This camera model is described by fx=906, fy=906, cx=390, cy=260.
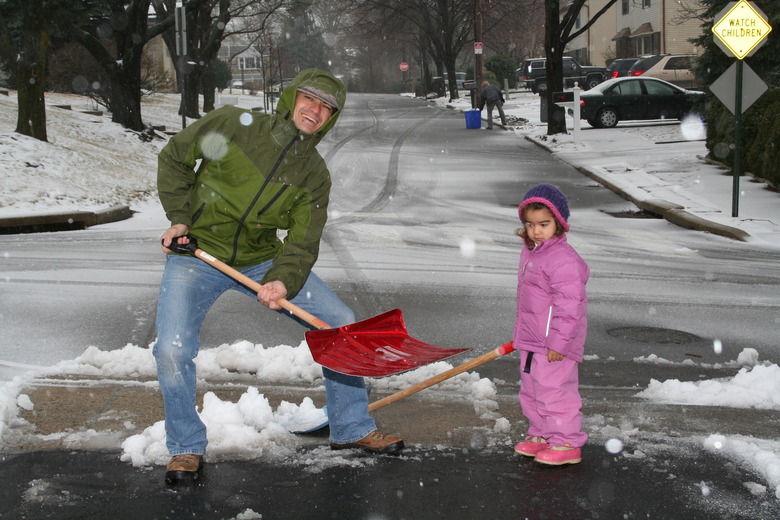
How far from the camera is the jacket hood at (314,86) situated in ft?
13.0

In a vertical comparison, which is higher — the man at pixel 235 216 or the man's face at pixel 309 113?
the man's face at pixel 309 113

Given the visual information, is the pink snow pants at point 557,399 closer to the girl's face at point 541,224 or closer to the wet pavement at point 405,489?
the wet pavement at point 405,489

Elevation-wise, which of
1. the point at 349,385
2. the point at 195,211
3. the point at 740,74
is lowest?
the point at 349,385

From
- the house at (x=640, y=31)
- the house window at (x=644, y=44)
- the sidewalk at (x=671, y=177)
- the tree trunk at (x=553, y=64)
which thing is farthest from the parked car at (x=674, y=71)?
the house window at (x=644, y=44)

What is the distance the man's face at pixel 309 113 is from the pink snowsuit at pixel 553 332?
1144 mm

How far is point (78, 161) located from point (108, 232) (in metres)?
4.74

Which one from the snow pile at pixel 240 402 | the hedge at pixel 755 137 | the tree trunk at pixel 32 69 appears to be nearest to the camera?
the snow pile at pixel 240 402

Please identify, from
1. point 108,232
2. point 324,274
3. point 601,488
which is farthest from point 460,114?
point 601,488

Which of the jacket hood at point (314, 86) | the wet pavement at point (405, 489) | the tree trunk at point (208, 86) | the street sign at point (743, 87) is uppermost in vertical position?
the tree trunk at point (208, 86)

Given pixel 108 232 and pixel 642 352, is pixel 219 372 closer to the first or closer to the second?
pixel 642 352

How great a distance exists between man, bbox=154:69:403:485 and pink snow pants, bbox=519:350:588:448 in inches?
27.6

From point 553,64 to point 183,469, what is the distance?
22.0 meters

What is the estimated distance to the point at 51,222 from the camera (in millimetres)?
11695

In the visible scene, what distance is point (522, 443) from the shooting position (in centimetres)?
415
